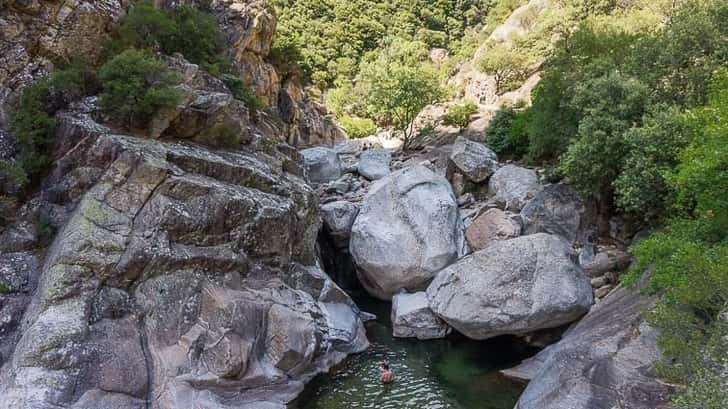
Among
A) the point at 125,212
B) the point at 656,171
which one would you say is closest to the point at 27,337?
the point at 125,212

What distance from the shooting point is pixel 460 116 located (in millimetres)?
45031

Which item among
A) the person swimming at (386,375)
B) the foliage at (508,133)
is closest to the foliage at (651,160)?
the person swimming at (386,375)

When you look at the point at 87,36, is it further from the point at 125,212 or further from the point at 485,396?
the point at 485,396

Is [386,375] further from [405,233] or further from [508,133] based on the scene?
[508,133]

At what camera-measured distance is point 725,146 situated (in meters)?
13.4

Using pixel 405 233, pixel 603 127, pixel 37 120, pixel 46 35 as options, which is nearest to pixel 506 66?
pixel 405 233

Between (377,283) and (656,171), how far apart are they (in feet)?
48.6

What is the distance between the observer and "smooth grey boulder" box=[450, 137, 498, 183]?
31.5 metres

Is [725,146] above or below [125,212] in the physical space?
below

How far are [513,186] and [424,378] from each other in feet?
44.8

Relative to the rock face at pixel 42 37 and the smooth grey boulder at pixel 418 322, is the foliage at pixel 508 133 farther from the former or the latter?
the rock face at pixel 42 37

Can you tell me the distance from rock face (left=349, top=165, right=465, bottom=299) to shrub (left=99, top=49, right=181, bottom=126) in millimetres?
12145

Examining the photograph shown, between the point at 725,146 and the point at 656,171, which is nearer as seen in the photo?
the point at 725,146

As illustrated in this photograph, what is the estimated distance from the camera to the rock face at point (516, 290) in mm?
20672
